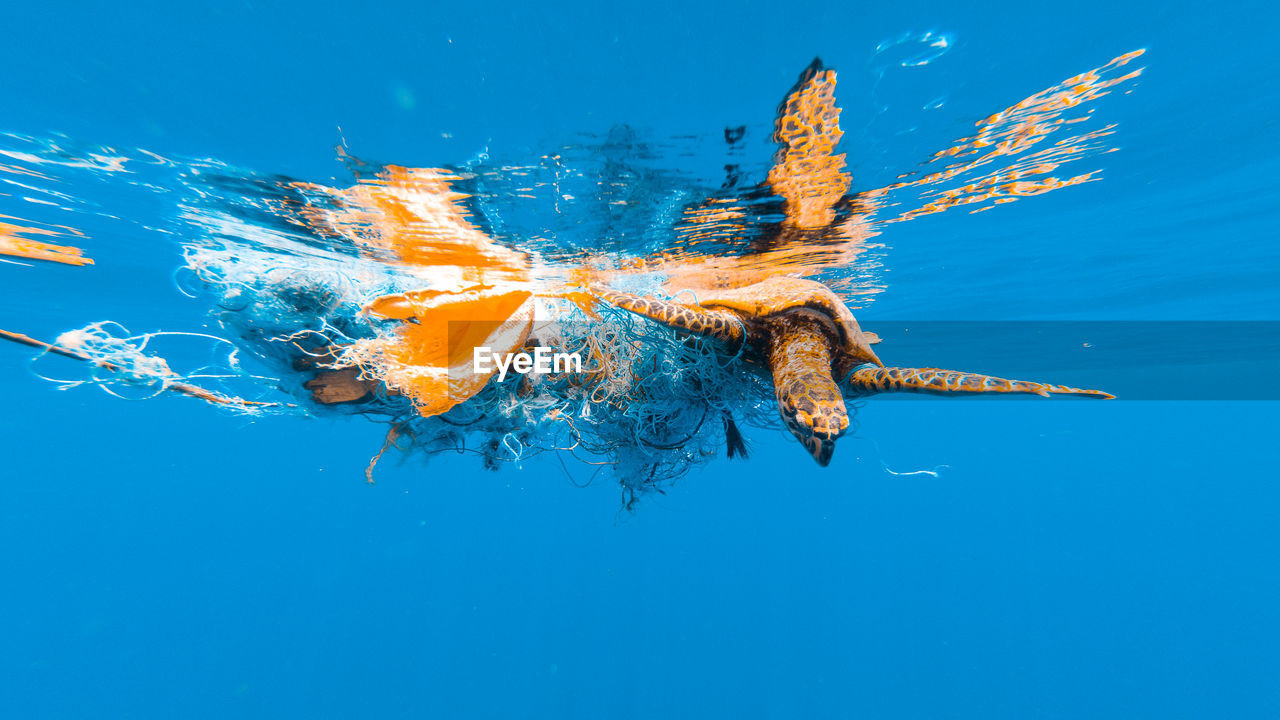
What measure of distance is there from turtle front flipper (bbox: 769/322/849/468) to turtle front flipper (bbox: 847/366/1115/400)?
1.21ft

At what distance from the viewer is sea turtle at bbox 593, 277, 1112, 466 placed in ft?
9.48

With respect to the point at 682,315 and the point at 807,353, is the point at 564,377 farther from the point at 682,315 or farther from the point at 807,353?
the point at 807,353

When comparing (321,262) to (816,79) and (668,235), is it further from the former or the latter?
(816,79)

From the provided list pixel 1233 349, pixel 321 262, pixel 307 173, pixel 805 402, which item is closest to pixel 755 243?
pixel 805 402

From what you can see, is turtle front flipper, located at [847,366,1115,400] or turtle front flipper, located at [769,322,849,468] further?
turtle front flipper, located at [847,366,1115,400]

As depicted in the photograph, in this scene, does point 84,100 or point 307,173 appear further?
point 307,173

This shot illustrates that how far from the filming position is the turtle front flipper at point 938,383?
9.64 feet

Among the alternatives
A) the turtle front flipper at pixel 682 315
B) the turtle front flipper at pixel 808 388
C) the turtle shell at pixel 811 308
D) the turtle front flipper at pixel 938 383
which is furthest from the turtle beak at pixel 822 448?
the turtle shell at pixel 811 308

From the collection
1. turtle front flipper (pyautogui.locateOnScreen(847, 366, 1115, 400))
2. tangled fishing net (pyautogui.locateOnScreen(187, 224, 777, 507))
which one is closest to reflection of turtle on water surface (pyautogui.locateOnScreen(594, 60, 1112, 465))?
turtle front flipper (pyautogui.locateOnScreen(847, 366, 1115, 400))

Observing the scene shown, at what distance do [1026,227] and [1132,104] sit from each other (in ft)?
9.93

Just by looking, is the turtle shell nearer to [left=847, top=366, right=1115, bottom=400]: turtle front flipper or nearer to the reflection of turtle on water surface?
the reflection of turtle on water surface

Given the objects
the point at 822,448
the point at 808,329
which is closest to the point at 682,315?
the point at 808,329

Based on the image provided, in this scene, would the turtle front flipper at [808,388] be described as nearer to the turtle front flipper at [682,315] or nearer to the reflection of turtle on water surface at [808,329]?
the reflection of turtle on water surface at [808,329]

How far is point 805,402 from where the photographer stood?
2.91 meters
